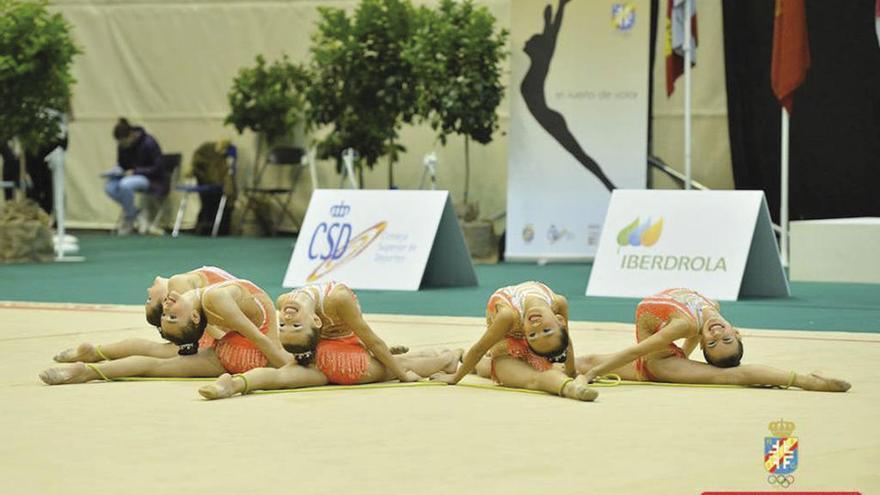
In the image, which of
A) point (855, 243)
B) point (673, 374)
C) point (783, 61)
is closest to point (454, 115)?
point (783, 61)

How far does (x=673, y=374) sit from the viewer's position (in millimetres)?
6066

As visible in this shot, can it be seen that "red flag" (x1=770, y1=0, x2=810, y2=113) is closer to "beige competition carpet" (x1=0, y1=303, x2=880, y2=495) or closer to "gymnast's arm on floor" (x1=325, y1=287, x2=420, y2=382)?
"beige competition carpet" (x1=0, y1=303, x2=880, y2=495)

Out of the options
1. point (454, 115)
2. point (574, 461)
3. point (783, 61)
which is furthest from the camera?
point (454, 115)

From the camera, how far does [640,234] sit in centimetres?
1056

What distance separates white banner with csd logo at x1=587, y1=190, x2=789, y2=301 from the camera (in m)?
10.1

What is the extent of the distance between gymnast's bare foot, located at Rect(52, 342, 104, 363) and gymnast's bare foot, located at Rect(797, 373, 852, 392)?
296cm

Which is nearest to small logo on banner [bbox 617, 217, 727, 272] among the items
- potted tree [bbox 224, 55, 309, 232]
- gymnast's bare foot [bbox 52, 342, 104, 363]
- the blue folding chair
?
gymnast's bare foot [bbox 52, 342, 104, 363]

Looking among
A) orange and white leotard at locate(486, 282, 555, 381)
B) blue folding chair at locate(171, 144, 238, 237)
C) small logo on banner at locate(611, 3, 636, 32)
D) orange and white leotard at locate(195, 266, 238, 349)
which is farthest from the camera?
blue folding chair at locate(171, 144, 238, 237)

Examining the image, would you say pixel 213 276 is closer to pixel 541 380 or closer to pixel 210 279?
pixel 210 279

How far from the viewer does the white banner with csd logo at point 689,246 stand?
10.1m

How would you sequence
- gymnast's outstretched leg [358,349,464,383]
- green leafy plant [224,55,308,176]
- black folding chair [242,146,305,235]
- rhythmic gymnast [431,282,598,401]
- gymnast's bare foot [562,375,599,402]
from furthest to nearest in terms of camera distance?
black folding chair [242,146,305,235], green leafy plant [224,55,308,176], gymnast's outstretched leg [358,349,464,383], rhythmic gymnast [431,282,598,401], gymnast's bare foot [562,375,599,402]

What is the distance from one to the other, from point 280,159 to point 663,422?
13935mm

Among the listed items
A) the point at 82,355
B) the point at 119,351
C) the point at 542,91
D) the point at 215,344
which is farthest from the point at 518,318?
the point at 542,91

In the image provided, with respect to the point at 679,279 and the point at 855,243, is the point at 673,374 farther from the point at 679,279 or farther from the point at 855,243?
the point at 855,243
